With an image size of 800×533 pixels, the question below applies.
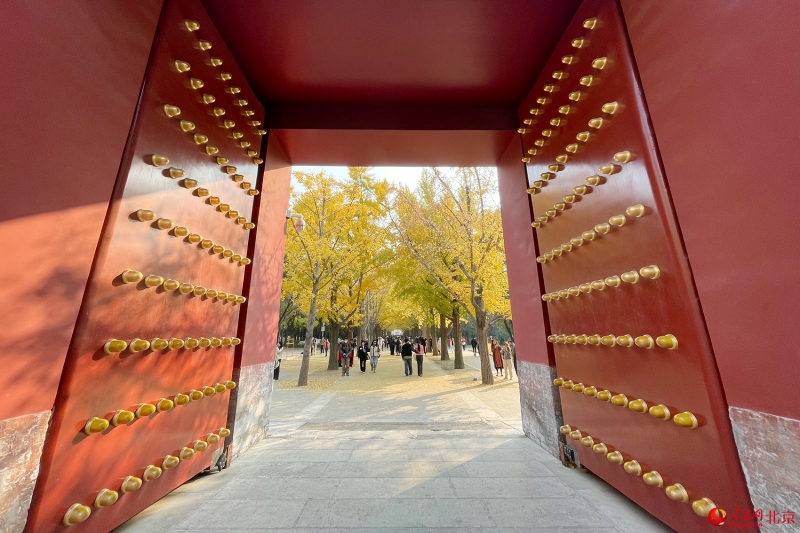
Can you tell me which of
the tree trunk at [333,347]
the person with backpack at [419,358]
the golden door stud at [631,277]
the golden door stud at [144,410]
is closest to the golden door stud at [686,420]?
the golden door stud at [631,277]

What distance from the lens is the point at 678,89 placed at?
68.7 inches

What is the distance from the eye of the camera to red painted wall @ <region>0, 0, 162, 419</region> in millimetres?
1392

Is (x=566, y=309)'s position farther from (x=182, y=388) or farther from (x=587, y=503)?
(x=182, y=388)

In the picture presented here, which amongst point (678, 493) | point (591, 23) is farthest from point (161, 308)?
point (591, 23)

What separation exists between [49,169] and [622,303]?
347 centimetres

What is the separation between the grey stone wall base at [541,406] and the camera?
10.7 feet

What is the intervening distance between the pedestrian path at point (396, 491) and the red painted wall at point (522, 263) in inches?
44.8

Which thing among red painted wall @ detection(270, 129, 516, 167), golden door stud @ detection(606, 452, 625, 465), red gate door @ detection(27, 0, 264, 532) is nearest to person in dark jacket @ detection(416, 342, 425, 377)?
red painted wall @ detection(270, 129, 516, 167)

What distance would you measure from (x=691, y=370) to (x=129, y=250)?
11.1 ft

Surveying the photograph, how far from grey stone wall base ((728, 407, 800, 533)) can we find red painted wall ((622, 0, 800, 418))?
6 cm

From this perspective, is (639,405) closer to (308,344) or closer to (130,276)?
(130,276)

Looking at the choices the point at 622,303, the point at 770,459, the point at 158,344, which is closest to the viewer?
the point at 770,459

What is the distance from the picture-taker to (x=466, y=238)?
401 inches

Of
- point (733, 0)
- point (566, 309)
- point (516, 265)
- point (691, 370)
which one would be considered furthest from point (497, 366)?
point (733, 0)
